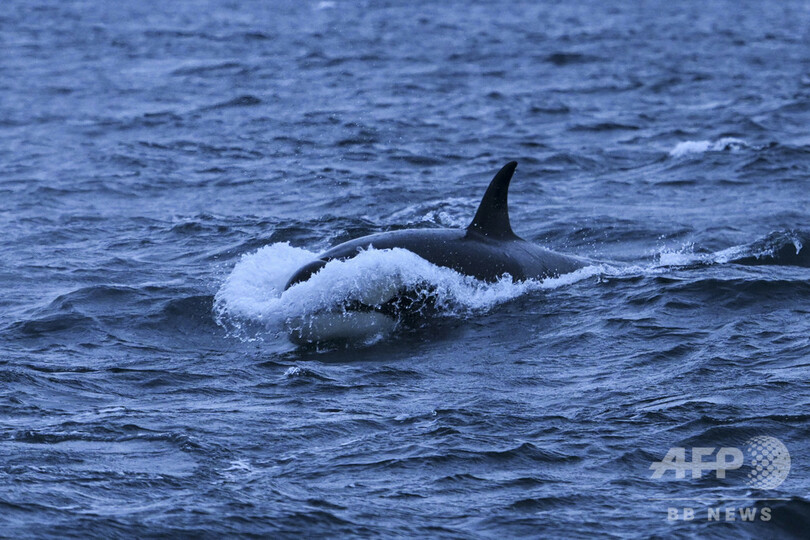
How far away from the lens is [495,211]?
46.6 ft

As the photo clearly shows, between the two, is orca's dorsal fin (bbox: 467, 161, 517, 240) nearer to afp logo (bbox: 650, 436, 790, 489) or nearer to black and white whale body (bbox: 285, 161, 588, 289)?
black and white whale body (bbox: 285, 161, 588, 289)

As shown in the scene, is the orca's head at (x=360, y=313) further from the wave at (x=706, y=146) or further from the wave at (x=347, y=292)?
the wave at (x=706, y=146)

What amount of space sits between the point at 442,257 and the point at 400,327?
954 mm

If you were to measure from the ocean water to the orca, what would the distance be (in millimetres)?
197

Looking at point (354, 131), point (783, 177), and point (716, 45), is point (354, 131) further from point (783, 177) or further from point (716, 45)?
point (716, 45)

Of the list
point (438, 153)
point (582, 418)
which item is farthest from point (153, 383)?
point (438, 153)

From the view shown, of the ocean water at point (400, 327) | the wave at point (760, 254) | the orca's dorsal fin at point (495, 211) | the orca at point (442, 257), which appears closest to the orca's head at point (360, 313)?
the orca at point (442, 257)

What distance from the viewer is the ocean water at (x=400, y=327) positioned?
880cm

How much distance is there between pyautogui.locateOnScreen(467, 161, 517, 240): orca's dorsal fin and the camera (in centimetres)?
1400

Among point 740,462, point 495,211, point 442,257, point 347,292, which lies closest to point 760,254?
point 495,211

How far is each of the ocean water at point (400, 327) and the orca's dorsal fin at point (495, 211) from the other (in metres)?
0.64

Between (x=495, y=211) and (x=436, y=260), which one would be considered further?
(x=495, y=211)

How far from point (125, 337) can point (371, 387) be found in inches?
135

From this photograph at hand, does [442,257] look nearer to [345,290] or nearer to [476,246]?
[476,246]
